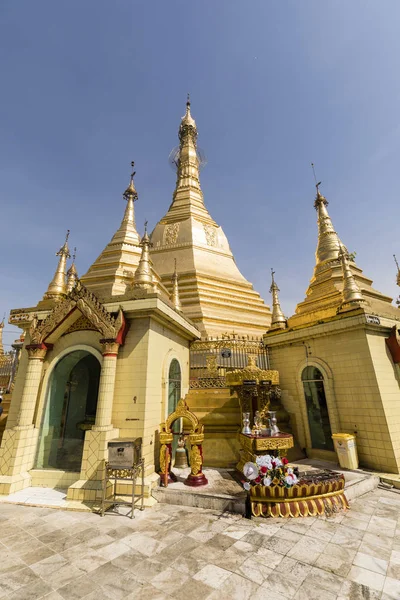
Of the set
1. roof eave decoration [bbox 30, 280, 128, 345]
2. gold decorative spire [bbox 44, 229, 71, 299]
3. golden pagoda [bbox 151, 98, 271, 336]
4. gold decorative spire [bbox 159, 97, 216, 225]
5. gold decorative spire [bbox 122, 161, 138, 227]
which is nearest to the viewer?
roof eave decoration [bbox 30, 280, 128, 345]

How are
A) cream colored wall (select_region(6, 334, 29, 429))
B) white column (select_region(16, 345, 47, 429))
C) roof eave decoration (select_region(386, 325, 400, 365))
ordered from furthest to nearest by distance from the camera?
roof eave decoration (select_region(386, 325, 400, 365)), cream colored wall (select_region(6, 334, 29, 429)), white column (select_region(16, 345, 47, 429))

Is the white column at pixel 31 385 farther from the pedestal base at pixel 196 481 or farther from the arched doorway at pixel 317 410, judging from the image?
the arched doorway at pixel 317 410

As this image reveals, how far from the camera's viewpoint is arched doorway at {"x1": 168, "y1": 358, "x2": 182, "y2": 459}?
957cm

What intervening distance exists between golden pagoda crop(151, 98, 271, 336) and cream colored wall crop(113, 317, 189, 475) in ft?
23.7

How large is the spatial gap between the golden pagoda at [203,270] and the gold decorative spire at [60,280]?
7.29 m

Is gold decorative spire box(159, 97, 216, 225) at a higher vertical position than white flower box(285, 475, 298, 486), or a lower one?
higher

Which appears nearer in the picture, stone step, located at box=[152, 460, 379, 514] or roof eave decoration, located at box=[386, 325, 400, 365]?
stone step, located at box=[152, 460, 379, 514]

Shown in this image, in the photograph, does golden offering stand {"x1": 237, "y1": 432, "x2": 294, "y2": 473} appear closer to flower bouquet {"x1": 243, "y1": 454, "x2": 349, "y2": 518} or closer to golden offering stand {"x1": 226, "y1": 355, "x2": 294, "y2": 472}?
golden offering stand {"x1": 226, "y1": 355, "x2": 294, "y2": 472}

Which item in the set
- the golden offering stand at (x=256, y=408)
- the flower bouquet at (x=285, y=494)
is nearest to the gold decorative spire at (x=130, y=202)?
the golden offering stand at (x=256, y=408)

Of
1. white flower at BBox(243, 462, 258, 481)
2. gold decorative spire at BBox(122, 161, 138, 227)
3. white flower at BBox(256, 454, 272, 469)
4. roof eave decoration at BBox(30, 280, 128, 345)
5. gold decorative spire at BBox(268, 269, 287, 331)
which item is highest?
gold decorative spire at BBox(122, 161, 138, 227)

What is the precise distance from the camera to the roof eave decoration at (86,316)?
790cm

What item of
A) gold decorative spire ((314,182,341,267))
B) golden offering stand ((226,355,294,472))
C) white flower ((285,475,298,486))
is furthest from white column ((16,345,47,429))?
gold decorative spire ((314,182,341,267))

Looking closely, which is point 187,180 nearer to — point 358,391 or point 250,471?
point 358,391

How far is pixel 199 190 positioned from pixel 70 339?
87.1 ft
